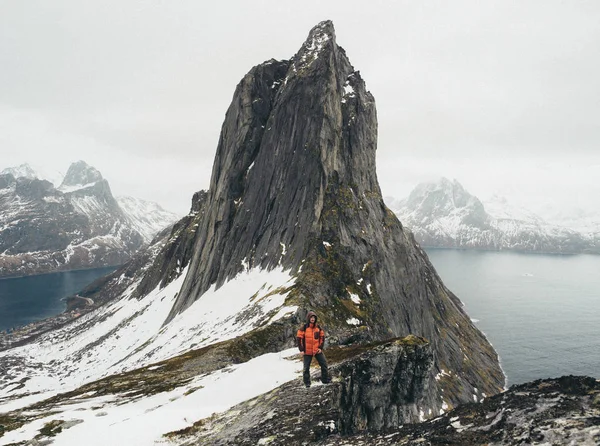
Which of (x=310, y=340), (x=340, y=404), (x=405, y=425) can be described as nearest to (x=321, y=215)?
(x=310, y=340)

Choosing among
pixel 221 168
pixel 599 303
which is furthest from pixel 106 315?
pixel 599 303

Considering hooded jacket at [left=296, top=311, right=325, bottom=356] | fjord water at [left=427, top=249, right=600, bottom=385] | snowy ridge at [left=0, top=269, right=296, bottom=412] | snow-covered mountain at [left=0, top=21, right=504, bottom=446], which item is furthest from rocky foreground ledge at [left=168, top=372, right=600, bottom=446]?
fjord water at [left=427, top=249, right=600, bottom=385]

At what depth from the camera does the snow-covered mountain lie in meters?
16.2

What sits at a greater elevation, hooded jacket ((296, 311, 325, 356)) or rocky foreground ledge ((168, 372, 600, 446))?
hooded jacket ((296, 311, 325, 356))

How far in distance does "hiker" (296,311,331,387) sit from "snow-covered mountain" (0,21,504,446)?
0.59 meters

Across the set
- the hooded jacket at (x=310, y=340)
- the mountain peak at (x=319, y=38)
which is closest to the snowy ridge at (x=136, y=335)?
the hooded jacket at (x=310, y=340)

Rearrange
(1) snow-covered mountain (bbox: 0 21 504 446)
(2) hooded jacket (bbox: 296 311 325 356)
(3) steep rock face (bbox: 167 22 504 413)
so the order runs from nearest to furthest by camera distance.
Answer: (2) hooded jacket (bbox: 296 311 325 356) < (1) snow-covered mountain (bbox: 0 21 504 446) < (3) steep rock face (bbox: 167 22 504 413)

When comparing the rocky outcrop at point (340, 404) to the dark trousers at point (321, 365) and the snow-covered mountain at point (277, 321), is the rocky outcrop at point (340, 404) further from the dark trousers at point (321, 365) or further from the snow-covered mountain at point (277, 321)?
the dark trousers at point (321, 365)

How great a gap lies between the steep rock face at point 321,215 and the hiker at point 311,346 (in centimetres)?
2571

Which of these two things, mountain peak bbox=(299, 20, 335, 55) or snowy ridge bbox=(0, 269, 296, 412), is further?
mountain peak bbox=(299, 20, 335, 55)

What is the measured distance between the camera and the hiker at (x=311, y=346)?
15070 mm

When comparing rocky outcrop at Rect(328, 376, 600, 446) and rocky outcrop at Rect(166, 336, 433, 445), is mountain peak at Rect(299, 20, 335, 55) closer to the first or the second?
rocky outcrop at Rect(166, 336, 433, 445)

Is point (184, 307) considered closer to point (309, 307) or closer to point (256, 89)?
point (309, 307)

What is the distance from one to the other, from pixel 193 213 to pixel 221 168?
5405 cm
